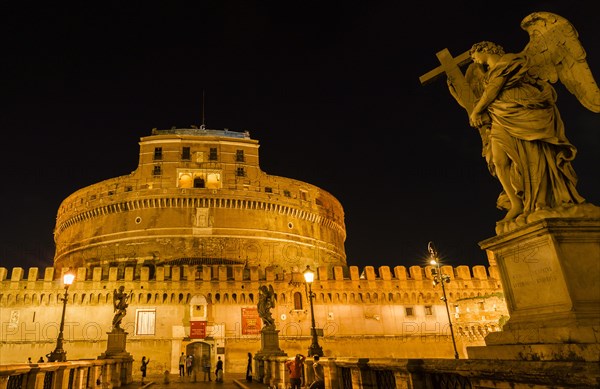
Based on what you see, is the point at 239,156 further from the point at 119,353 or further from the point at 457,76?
the point at 457,76

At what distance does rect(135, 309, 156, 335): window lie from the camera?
26.6 metres

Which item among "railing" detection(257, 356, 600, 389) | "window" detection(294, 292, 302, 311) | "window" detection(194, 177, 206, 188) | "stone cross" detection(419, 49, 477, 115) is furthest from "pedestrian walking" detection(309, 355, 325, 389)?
"window" detection(194, 177, 206, 188)

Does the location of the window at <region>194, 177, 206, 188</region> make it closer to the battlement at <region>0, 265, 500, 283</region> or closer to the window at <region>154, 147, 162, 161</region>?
the window at <region>154, 147, 162, 161</region>

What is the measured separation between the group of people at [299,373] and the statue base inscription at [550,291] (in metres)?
4.79

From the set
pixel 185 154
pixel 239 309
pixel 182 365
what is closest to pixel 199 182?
pixel 185 154

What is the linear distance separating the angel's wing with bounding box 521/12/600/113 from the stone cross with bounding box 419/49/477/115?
2.54 ft

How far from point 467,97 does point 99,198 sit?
4113 centimetres

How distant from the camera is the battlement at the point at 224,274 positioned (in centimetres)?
2744

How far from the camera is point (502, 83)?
4.16 meters

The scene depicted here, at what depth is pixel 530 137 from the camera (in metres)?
4.06

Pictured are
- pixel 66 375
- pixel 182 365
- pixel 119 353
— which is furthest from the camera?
pixel 182 365

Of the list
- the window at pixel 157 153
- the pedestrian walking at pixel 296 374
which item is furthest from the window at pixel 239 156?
the pedestrian walking at pixel 296 374

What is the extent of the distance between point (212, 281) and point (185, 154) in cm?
1646

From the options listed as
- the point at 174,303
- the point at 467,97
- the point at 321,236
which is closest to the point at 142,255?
the point at 174,303
